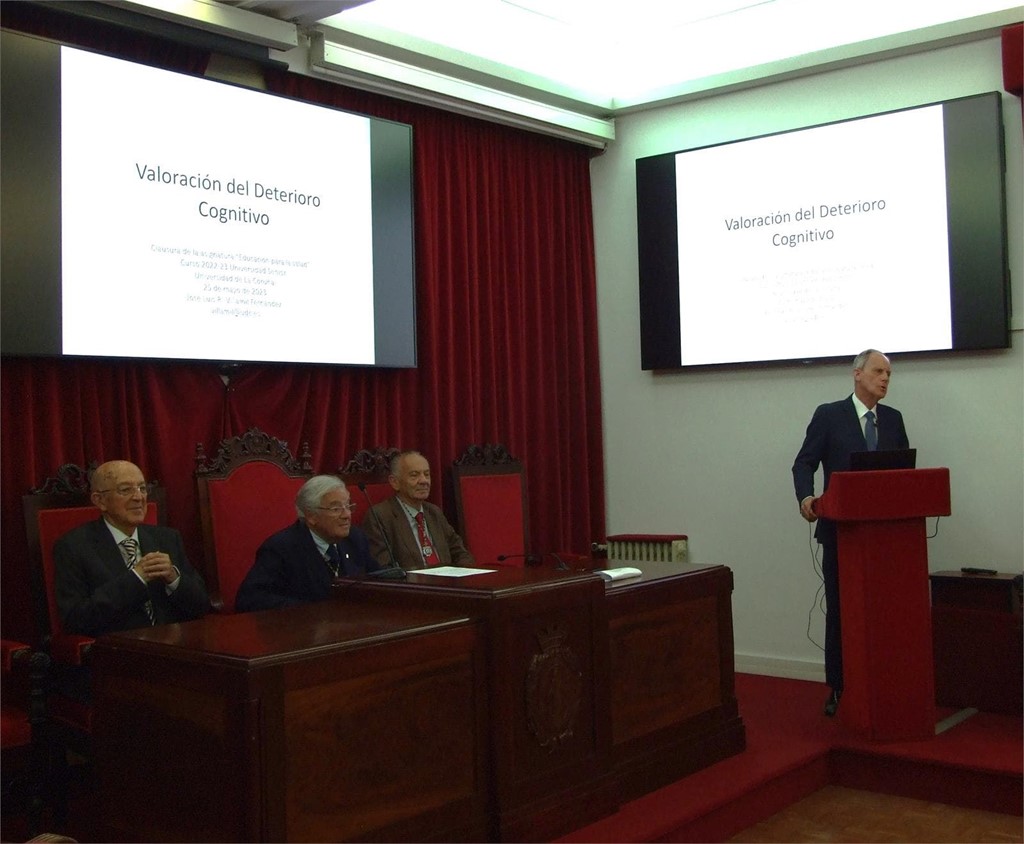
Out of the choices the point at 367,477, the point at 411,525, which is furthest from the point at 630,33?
the point at 411,525

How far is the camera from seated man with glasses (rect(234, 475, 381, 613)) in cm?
342

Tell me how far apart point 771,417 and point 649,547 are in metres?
0.88

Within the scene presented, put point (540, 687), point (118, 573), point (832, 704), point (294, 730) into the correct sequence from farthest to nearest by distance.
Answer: point (832, 704)
point (118, 573)
point (540, 687)
point (294, 730)

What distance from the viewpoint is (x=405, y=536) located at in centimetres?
432

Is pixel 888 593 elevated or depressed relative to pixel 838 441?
depressed

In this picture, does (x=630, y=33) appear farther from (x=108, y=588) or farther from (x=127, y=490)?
(x=108, y=588)

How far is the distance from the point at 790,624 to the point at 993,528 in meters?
1.08

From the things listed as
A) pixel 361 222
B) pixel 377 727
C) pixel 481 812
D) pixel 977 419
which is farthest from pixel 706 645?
pixel 361 222

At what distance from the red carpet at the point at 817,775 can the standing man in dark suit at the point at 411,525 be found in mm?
1287

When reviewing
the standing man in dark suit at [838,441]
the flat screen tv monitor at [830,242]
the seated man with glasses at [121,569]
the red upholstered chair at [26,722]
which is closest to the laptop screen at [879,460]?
the standing man in dark suit at [838,441]

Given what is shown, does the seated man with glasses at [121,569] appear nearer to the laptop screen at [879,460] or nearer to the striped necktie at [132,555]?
the striped necktie at [132,555]

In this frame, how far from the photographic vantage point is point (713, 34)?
5504mm

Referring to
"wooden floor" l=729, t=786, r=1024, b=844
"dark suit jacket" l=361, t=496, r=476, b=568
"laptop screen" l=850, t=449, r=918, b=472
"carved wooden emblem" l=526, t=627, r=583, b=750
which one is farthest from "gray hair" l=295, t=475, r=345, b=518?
"laptop screen" l=850, t=449, r=918, b=472

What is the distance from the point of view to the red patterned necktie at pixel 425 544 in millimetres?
4375
